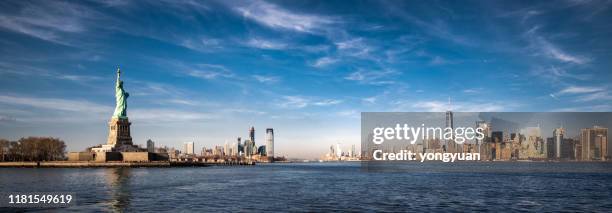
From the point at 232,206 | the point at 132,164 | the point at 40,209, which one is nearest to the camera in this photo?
the point at 40,209

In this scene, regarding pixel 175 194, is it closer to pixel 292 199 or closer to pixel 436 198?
pixel 292 199

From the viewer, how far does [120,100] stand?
552ft

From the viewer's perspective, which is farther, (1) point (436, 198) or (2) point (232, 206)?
(1) point (436, 198)

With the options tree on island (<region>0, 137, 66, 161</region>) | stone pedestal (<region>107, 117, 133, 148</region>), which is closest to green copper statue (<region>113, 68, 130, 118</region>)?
stone pedestal (<region>107, 117, 133, 148</region>)

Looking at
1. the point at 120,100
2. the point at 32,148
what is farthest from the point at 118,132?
the point at 32,148

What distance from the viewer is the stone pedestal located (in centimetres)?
16575

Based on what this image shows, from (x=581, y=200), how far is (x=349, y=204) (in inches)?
1058

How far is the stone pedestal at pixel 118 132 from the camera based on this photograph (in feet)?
544

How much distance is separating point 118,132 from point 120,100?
35.3ft

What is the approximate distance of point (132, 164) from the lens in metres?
160

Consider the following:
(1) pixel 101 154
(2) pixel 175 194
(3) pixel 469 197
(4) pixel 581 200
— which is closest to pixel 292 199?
(2) pixel 175 194

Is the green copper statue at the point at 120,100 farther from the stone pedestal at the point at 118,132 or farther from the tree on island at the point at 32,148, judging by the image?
the tree on island at the point at 32,148

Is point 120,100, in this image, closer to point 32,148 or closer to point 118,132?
point 118,132

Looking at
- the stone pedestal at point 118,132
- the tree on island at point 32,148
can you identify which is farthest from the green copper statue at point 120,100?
the tree on island at point 32,148
